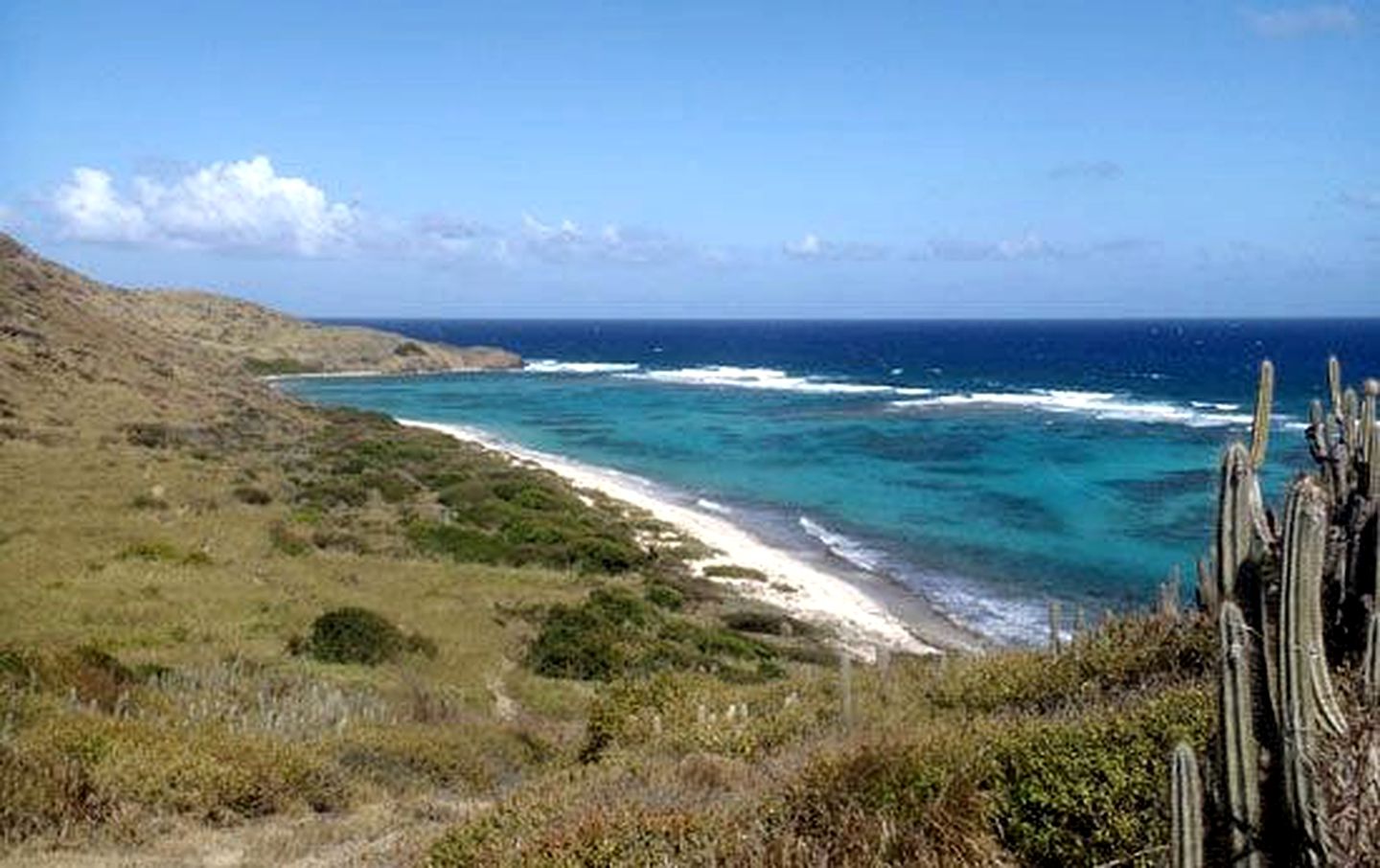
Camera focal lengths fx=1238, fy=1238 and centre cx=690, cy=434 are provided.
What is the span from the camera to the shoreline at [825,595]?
27.9 m

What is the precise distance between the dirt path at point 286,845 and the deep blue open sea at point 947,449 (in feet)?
23.9

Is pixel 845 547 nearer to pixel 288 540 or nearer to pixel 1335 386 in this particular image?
pixel 288 540

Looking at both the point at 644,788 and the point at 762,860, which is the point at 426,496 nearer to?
the point at 644,788

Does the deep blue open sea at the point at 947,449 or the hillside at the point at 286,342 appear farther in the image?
the hillside at the point at 286,342

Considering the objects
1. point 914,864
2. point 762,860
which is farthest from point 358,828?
point 914,864

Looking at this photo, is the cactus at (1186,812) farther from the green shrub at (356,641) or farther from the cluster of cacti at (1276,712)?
the green shrub at (356,641)

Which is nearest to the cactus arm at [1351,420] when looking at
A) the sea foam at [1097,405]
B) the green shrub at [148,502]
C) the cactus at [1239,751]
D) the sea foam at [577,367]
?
the cactus at [1239,751]

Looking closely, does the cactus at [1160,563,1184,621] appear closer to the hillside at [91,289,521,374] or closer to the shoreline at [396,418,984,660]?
the shoreline at [396,418,984,660]

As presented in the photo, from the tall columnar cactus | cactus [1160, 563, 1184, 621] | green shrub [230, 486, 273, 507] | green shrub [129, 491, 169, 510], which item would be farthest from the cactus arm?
green shrub [230, 486, 273, 507]

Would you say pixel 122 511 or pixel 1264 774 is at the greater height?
pixel 1264 774

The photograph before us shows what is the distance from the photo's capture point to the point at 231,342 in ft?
423

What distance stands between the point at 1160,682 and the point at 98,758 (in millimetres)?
9750

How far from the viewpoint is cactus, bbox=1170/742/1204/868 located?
5105 millimetres

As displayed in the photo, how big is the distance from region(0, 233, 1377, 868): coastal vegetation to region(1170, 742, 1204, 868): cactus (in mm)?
206
